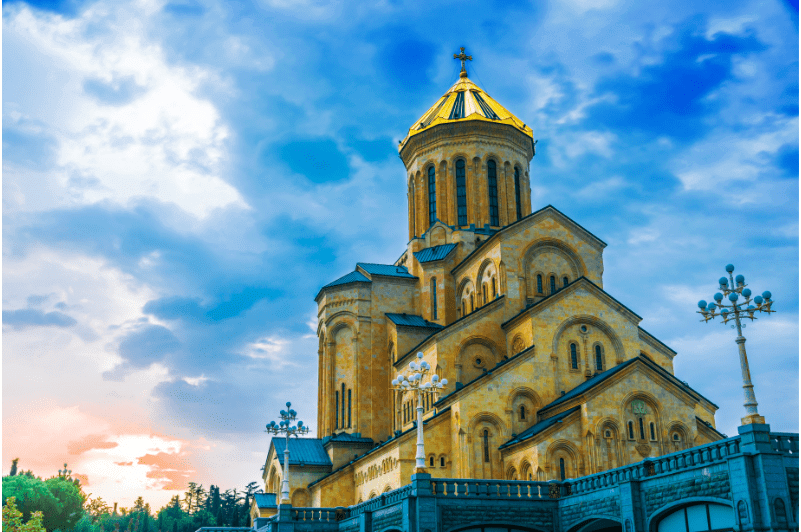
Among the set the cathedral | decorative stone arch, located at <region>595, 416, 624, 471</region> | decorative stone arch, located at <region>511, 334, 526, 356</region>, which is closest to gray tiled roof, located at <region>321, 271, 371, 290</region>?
the cathedral

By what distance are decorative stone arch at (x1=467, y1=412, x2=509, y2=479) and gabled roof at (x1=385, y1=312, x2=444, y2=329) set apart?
1127cm

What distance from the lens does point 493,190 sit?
161ft

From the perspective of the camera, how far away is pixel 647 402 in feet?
102

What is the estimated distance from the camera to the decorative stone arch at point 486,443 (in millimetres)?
32594

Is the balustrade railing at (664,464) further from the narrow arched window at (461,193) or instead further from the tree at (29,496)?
the tree at (29,496)

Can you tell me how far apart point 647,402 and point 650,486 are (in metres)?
10.7

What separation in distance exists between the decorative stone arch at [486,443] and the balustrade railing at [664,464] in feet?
26.0

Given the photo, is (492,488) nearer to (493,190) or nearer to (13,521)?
(493,190)

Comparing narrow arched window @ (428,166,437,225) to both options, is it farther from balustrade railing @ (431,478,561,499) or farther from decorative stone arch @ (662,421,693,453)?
balustrade railing @ (431,478,561,499)

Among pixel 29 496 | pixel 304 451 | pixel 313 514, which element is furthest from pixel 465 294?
pixel 29 496

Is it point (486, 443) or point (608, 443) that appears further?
point (486, 443)

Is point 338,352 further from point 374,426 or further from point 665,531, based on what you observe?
point 665,531

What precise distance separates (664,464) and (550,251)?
20.7m

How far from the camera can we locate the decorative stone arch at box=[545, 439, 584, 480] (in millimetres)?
30031
